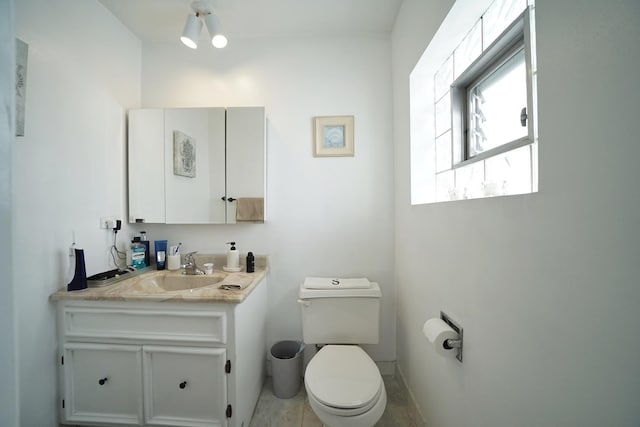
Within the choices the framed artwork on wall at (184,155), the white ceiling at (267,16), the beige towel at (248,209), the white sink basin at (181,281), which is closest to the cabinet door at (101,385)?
the white sink basin at (181,281)

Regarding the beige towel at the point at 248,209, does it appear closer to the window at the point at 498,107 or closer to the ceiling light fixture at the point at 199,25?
the ceiling light fixture at the point at 199,25

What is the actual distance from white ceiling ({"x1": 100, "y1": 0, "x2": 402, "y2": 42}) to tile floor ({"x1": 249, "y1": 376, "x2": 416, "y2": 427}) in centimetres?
250

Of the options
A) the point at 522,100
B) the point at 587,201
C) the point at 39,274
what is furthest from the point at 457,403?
the point at 39,274

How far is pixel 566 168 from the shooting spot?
0.51 m

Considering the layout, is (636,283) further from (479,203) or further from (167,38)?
(167,38)

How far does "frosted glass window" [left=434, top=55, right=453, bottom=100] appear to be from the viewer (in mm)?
1221

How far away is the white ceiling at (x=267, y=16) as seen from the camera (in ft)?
4.91

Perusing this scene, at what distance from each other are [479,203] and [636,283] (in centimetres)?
43

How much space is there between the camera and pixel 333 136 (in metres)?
1.74

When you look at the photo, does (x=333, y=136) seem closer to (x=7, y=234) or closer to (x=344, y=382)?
(x=344, y=382)

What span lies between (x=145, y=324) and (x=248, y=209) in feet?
2.76

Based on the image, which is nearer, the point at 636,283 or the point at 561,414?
the point at 636,283

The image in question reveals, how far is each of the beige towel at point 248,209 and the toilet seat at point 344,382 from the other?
95 cm

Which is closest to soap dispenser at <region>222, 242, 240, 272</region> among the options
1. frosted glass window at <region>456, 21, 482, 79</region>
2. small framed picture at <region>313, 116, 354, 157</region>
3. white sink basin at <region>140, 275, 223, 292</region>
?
white sink basin at <region>140, 275, 223, 292</region>
